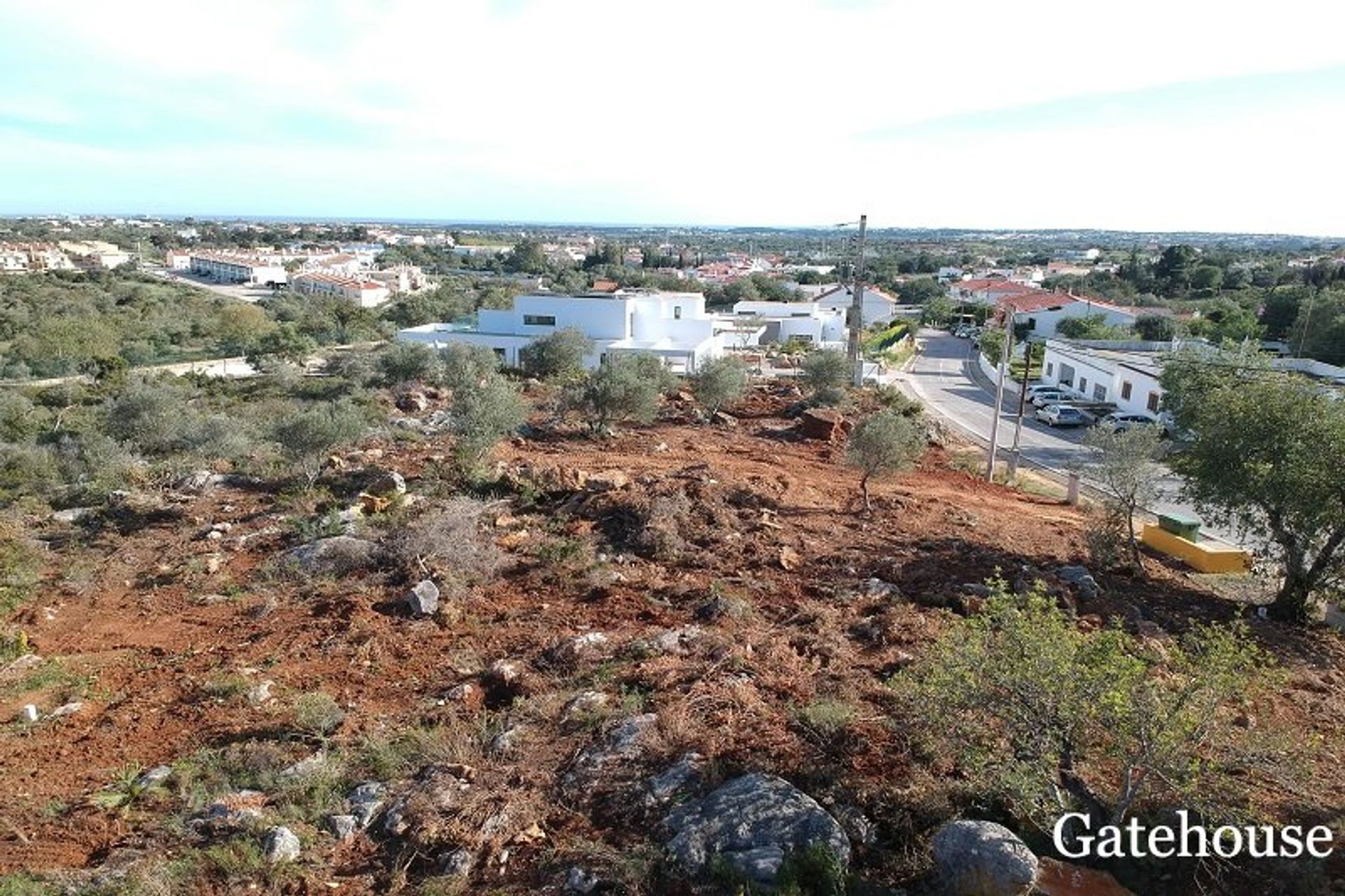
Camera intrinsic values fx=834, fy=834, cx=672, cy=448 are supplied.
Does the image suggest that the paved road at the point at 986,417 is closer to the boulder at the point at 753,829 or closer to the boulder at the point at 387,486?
the boulder at the point at 753,829

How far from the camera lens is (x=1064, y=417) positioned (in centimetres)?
3362

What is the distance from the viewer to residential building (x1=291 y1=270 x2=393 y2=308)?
78250 mm

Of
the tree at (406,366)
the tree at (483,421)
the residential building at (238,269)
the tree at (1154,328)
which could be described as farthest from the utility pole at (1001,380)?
the residential building at (238,269)

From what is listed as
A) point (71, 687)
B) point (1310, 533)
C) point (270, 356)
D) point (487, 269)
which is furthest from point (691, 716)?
point (487, 269)

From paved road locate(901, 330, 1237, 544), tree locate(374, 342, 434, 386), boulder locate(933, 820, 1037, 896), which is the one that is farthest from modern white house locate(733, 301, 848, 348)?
boulder locate(933, 820, 1037, 896)

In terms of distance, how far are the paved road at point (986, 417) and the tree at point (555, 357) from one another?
15.4 metres

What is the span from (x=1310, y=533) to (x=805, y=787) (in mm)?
9457

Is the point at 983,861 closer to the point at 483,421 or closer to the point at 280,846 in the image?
the point at 280,846

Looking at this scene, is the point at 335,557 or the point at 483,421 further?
the point at 483,421

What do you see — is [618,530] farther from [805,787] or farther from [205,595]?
[805,787]

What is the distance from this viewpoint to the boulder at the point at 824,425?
2502 centimetres

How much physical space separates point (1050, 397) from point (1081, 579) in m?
28.3

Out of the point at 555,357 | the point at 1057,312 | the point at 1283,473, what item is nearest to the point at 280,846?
the point at 1283,473

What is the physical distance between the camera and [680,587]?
12.7 meters
